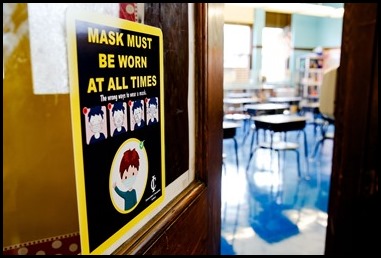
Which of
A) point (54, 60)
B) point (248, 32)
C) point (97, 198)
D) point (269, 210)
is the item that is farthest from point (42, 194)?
point (248, 32)

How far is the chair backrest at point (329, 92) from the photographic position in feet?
3.27

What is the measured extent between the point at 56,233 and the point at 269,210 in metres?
2.45

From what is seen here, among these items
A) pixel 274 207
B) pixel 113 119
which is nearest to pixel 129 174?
pixel 113 119

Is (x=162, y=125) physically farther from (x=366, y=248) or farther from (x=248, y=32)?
(x=248, y=32)

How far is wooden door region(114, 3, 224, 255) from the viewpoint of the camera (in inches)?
38.8

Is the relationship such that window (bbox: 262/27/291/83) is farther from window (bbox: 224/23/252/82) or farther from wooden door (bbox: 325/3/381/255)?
wooden door (bbox: 325/3/381/255)

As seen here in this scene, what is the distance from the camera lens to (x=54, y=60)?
2.07 feet

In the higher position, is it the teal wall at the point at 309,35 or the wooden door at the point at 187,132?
the teal wall at the point at 309,35

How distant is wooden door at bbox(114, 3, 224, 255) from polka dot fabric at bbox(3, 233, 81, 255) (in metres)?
0.55

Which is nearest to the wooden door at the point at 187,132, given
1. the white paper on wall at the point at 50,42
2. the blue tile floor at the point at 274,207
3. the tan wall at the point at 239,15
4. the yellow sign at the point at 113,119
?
the yellow sign at the point at 113,119

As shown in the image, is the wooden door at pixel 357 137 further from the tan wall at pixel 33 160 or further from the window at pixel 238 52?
the window at pixel 238 52

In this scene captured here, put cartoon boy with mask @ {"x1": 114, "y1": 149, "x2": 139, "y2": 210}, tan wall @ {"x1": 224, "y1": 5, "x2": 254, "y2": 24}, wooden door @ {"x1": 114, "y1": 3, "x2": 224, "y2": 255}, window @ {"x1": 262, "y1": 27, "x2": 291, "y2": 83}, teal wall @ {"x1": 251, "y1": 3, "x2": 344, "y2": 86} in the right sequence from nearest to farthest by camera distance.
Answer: cartoon boy with mask @ {"x1": 114, "y1": 149, "x2": 139, "y2": 210} < wooden door @ {"x1": 114, "y1": 3, "x2": 224, "y2": 255} < tan wall @ {"x1": 224, "y1": 5, "x2": 254, "y2": 24} < window @ {"x1": 262, "y1": 27, "x2": 291, "y2": 83} < teal wall @ {"x1": 251, "y1": 3, "x2": 344, "y2": 86}

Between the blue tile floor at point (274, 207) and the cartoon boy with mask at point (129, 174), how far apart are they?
1.95m

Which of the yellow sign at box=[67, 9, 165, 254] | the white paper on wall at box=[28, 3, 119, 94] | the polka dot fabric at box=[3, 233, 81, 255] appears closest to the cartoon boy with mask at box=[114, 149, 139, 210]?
the yellow sign at box=[67, 9, 165, 254]
